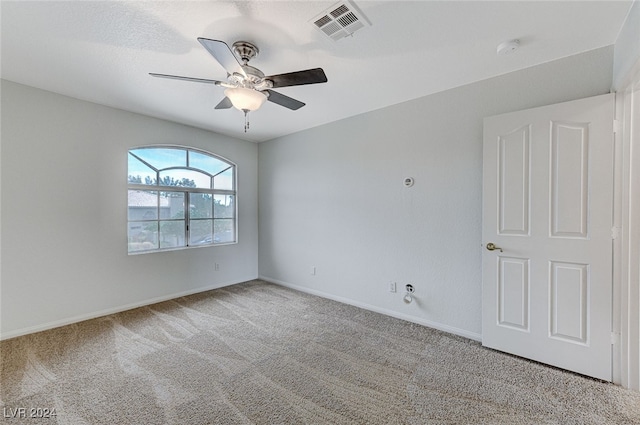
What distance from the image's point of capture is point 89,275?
3168mm

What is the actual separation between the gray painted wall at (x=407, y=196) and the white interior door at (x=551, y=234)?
8.2 inches

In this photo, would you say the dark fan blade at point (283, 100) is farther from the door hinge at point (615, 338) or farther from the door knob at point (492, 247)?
the door hinge at point (615, 338)

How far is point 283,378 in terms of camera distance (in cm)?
205

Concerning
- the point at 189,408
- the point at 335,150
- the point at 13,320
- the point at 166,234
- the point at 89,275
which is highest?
the point at 335,150

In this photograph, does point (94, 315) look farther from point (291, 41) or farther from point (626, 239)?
point (626, 239)

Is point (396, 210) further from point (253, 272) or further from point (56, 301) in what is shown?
point (56, 301)

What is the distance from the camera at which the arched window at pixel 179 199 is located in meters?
3.62

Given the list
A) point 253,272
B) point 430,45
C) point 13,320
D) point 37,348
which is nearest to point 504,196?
point 430,45

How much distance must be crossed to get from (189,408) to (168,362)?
0.67 meters

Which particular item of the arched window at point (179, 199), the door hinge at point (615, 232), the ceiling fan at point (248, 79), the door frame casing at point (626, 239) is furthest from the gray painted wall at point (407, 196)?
the ceiling fan at point (248, 79)

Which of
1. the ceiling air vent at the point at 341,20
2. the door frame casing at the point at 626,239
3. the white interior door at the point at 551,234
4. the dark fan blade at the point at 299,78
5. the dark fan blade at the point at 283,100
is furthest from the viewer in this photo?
the dark fan blade at the point at 283,100

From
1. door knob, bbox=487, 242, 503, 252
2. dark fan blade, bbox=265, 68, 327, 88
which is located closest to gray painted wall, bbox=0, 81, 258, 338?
dark fan blade, bbox=265, 68, 327, 88

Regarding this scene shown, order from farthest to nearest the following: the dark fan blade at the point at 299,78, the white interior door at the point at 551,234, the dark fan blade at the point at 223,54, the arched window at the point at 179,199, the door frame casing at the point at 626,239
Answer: the arched window at the point at 179,199 → the white interior door at the point at 551,234 → the door frame casing at the point at 626,239 → the dark fan blade at the point at 299,78 → the dark fan blade at the point at 223,54

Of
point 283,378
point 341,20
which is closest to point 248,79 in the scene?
point 341,20
